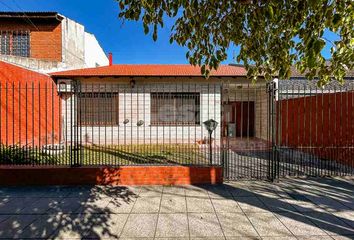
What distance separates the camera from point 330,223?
11.9 feet

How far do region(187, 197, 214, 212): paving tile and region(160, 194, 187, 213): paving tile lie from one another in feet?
0.30

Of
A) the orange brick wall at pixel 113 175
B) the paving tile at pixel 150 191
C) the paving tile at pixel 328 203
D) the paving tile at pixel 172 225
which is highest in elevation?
the orange brick wall at pixel 113 175

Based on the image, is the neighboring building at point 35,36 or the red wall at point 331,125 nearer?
the red wall at point 331,125

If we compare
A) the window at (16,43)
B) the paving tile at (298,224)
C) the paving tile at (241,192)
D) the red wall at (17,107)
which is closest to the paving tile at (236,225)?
the paving tile at (298,224)

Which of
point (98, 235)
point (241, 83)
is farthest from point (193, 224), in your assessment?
point (241, 83)

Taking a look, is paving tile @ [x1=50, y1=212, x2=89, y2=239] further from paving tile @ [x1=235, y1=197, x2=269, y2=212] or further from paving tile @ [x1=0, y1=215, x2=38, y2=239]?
paving tile @ [x1=235, y1=197, x2=269, y2=212]

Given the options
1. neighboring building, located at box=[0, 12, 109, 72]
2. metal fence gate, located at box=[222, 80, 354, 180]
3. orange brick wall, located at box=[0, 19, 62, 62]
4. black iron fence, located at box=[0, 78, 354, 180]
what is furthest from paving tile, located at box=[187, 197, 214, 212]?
orange brick wall, located at box=[0, 19, 62, 62]

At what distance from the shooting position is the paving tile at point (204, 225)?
11.0 feet

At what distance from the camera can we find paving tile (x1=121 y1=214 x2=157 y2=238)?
3.35 meters

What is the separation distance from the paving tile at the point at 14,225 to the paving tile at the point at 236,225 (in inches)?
115

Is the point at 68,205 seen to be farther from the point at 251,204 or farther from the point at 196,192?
the point at 251,204

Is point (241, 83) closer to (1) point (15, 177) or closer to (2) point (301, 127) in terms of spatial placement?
(2) point (301, 127)

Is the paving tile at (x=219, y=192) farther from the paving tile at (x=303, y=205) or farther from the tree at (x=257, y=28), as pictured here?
the tree at (x=257, y=28)

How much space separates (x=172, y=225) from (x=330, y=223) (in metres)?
2.40
